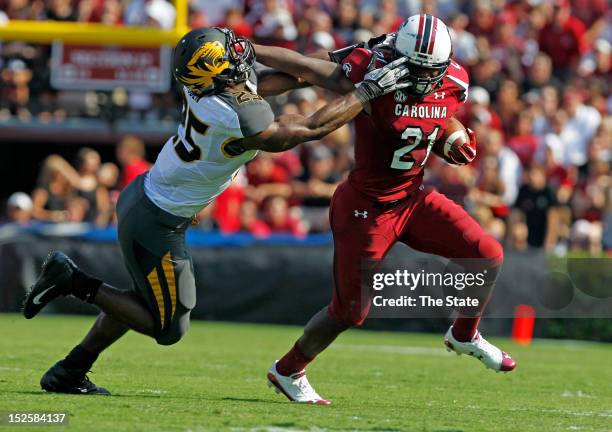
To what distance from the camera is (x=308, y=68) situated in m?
6.03

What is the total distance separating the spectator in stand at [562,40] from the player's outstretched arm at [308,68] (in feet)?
28.8

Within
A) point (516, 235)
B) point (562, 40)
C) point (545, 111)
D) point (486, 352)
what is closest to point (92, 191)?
point (516, 235)

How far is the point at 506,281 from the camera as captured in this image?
36.6ft

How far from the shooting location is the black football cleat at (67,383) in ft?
19.5

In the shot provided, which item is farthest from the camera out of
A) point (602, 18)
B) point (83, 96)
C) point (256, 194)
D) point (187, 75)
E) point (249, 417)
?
point (602, 18)

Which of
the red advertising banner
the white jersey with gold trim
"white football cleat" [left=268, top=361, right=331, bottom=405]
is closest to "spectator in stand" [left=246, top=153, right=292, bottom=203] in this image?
the red advertising banner

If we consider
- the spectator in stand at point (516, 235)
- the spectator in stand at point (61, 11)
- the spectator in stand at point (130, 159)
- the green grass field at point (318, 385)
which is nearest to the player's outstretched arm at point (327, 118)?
the green grass field at point (318, 385)

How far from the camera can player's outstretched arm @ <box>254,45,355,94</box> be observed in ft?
19.8

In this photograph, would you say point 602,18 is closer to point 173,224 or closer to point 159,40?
point 159,40

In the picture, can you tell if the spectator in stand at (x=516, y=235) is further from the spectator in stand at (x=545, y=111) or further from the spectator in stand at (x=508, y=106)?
the spectator in stand at (x=508, y=106)

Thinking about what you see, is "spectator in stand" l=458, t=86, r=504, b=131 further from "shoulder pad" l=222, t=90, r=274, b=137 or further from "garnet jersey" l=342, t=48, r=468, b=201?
"shoulder pad" l=222, t=90, r=274, b=137

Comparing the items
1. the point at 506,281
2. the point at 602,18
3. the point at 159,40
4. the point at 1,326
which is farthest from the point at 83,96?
the point at 602,18

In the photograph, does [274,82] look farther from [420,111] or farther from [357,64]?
[420,111]

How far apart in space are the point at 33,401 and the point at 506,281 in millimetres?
6534
